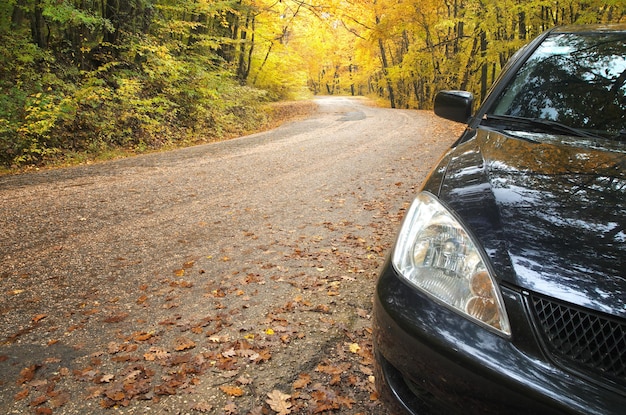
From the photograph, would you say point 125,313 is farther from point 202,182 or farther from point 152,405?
point 202,182

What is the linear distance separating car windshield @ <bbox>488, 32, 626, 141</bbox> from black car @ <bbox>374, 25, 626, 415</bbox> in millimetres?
338

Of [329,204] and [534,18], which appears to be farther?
[534,18]

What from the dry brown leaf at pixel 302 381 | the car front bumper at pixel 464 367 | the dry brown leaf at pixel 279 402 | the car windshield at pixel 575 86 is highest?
the car windshield at pixel 575 86

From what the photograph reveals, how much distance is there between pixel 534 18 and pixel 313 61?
123 feet

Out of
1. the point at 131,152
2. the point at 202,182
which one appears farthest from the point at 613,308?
the point at 131,152

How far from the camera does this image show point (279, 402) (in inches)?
86.5


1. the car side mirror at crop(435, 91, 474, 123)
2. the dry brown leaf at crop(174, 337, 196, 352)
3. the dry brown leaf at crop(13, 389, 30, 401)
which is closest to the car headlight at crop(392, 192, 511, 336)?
the car side mirror at crop(435, 91, 474, 123)

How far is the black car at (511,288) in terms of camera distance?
1.19 meters

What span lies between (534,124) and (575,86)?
502 millimetres

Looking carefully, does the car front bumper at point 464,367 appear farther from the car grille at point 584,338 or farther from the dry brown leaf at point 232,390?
the dry brown leaf at point 232,390

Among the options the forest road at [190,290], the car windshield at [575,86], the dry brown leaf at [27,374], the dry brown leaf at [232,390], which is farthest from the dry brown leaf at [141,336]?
the car windshield at [575,86]

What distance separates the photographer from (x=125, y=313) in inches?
123

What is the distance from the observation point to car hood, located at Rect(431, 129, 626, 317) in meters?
1.26

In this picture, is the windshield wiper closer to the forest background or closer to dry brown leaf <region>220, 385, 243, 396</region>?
dry brown leaf <region>220, 385, 243, 396</region>
